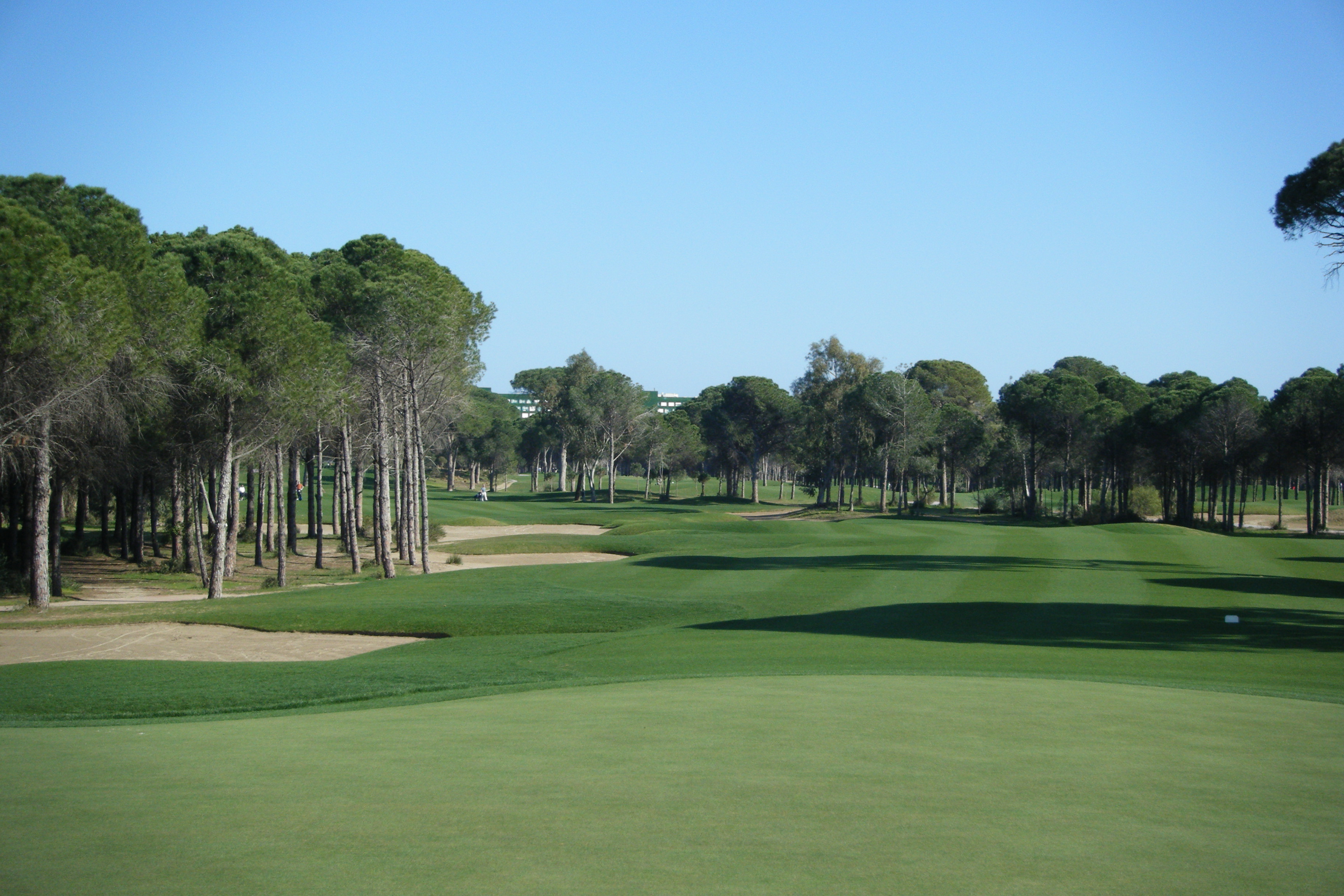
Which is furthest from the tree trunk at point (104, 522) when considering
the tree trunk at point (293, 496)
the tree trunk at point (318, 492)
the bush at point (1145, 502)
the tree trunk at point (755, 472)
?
the bush at point (1145, 502)

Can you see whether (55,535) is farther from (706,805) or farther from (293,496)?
(706,805)

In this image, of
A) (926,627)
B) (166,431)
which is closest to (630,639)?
(926,627)

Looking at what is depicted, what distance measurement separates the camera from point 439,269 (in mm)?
37875

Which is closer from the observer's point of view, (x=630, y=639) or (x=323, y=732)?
(x=323, y=732)

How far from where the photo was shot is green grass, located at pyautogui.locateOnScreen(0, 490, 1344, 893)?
4562 mm

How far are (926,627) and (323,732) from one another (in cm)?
1444

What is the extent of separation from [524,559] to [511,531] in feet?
46.6

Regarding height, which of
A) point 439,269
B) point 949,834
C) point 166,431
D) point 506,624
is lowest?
point 506,624

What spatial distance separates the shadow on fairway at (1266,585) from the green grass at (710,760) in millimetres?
3541

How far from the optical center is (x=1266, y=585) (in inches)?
1057

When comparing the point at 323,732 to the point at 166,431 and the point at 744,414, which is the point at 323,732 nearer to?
the point at 166,431

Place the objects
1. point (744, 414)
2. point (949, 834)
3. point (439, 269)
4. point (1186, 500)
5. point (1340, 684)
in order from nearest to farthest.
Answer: point (949, 834) < point (1340, 684) < point (439, 269) < point (1186, 500) < point (744, 414)

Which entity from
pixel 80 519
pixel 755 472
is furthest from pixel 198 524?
pixel 755 472

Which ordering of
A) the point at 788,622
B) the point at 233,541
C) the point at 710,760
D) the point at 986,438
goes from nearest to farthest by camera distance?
1. the point at 710,760
2. the point at 788,622
3. the point at 233,541
4. the point at 986,438
